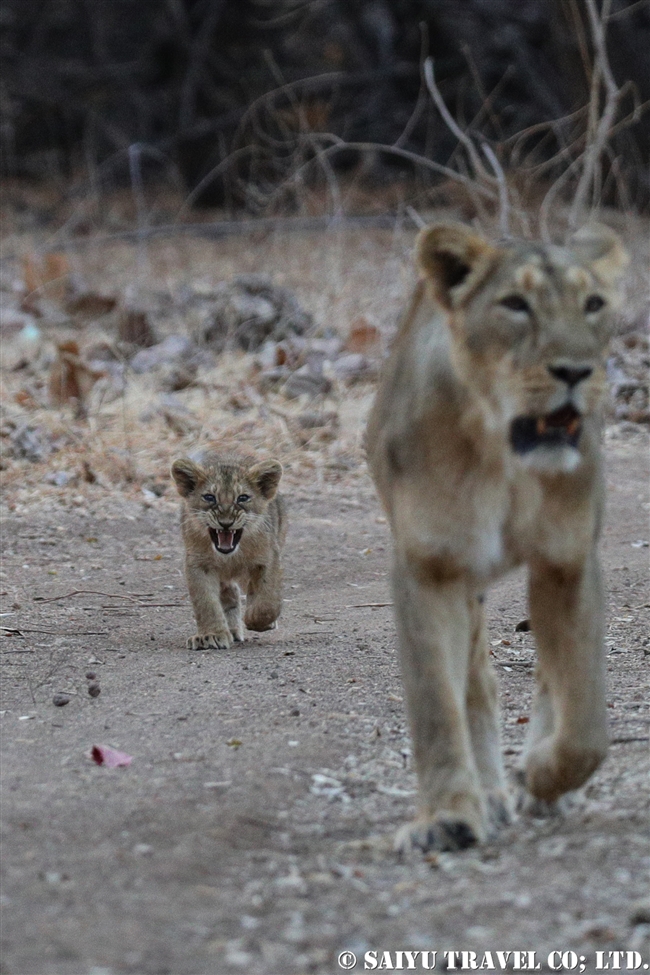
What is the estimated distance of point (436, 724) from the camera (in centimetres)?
372

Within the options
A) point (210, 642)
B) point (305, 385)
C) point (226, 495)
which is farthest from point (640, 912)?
point (305, 385)

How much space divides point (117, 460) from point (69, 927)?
5885mm

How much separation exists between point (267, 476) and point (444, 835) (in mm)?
3262

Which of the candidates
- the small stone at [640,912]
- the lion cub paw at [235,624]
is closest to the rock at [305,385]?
the lion cub paw at [235,624]

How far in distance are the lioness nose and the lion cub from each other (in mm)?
3223

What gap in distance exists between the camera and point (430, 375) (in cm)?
370

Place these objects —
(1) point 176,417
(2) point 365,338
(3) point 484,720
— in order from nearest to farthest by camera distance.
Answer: (3) point 484,720
(1) point 176,417
(2) point 365,338

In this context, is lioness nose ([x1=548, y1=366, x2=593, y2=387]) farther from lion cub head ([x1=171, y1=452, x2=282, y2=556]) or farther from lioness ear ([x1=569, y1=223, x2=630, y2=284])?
lion cub head ([x1=171, y1=452, x2=282, y2=556])

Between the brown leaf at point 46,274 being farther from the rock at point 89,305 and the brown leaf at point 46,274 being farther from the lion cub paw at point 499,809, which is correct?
the lion cub paw at point 499,809

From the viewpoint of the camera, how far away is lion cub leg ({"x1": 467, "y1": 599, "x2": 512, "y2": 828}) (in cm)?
405

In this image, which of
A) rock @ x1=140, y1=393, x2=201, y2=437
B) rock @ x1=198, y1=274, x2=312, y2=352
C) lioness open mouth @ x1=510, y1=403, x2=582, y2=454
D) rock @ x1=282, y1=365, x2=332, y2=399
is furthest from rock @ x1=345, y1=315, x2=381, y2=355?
lioness open mouth @ x1=510, y1=403, x2=582, y2=454

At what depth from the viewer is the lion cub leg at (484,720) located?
405cm

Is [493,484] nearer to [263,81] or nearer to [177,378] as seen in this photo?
[177,378]

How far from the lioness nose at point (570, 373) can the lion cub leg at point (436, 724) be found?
666mm
